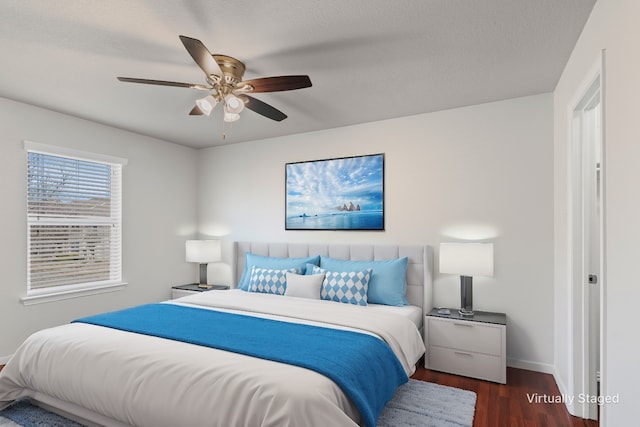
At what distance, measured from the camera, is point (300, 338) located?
7.28ft

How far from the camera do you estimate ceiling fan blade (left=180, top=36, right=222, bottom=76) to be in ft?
5.76

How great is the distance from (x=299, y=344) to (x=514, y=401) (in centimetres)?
177

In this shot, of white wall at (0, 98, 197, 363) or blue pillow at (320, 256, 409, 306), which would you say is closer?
white wall at (0, 98, 197, 363)

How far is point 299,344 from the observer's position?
2.11 m

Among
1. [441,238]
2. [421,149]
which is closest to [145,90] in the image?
[421,149]

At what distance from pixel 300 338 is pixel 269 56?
1.90m

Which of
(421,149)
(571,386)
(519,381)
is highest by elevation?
(421,149)

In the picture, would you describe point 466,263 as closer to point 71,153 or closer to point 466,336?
point 466,336

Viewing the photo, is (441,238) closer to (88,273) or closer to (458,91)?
(458,91)

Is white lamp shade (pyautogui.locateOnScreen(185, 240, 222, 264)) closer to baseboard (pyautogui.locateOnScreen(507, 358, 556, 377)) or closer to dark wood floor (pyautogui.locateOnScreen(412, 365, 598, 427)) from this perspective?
dark wood floor (pyautogui.locateOnScreen(412, 365, 598, 427))

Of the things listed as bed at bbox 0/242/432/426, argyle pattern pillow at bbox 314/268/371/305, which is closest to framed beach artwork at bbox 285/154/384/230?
argyle pattern pillow at bbox 314/268/371/305

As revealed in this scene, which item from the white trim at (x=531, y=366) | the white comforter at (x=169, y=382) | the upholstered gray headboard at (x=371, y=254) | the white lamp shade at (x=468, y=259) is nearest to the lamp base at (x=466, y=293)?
the white lamp shade at (x=468, y=259)

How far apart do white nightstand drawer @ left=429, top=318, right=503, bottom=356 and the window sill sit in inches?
138

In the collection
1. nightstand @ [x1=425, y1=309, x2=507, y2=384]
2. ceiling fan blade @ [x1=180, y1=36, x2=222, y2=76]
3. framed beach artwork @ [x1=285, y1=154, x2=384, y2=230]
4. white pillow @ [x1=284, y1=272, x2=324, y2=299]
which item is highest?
ceiling fan blade @ [x1=180, y1=36, x2=222, y2=76]
